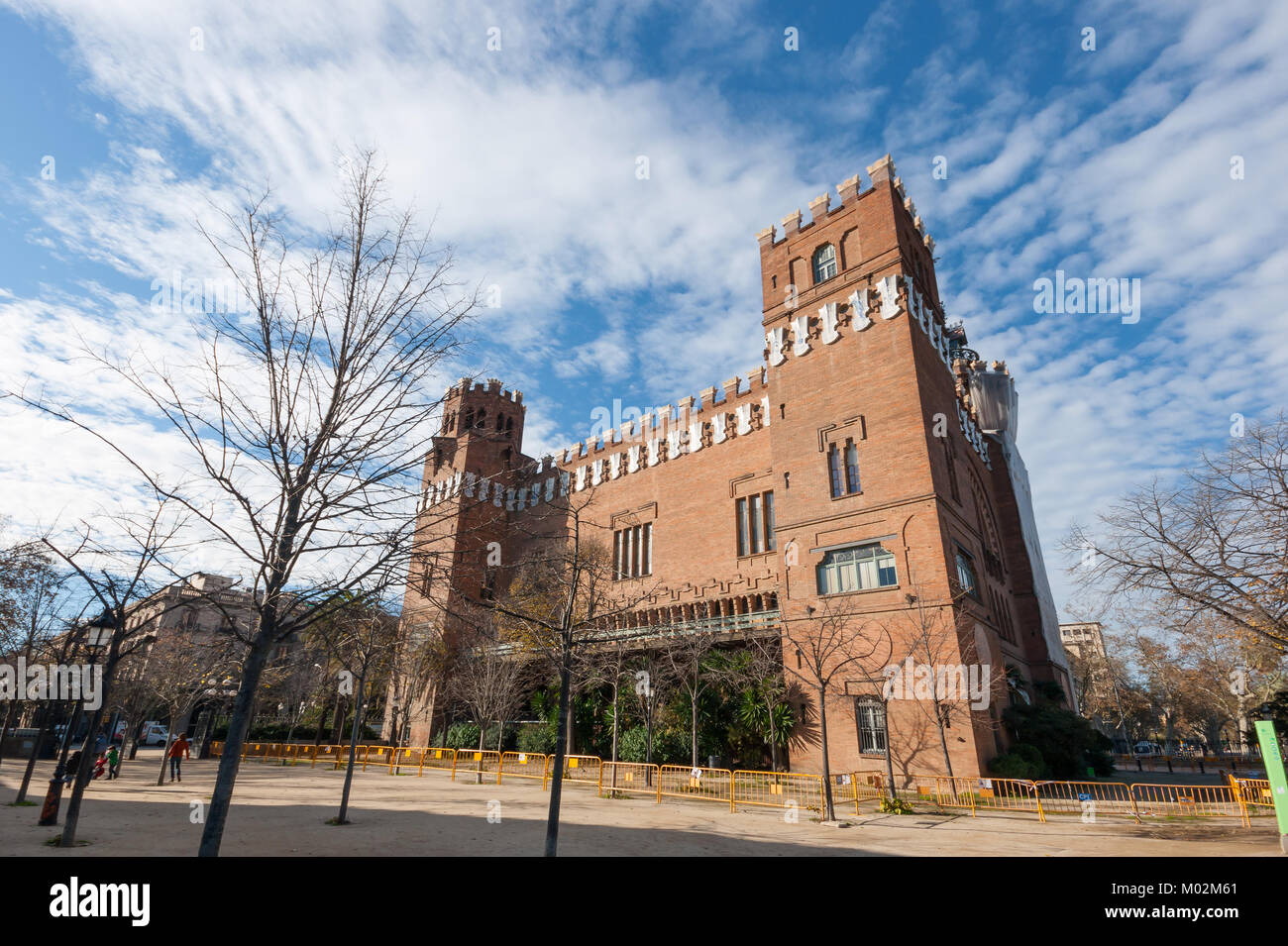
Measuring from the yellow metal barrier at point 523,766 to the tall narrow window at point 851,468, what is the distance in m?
15.0

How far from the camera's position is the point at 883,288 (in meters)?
25.1

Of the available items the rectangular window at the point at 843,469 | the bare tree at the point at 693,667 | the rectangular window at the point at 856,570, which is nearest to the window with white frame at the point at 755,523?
the rectangular window at the point at 856,570

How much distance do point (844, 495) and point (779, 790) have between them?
35.4 feet

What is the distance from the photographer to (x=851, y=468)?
24109mm

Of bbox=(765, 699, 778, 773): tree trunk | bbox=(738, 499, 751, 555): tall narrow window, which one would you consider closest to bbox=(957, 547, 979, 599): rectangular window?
bbox=(765, 699, 778, 773): tree trunk

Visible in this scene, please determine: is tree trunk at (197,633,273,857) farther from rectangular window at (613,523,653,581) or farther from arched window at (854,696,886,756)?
rectangular window at (613,523,653,581)

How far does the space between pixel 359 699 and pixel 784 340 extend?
70.2ft

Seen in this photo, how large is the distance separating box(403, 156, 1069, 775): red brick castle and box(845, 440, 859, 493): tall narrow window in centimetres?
8

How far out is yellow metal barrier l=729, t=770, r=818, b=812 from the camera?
16.3 metres

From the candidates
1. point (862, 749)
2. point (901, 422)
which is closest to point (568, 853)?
point (862, 749)

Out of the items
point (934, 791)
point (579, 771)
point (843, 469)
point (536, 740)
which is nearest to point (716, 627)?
point (579, 771)

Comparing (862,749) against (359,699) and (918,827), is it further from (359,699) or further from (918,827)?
(359,699)

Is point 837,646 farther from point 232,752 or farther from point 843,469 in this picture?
point 232,752
